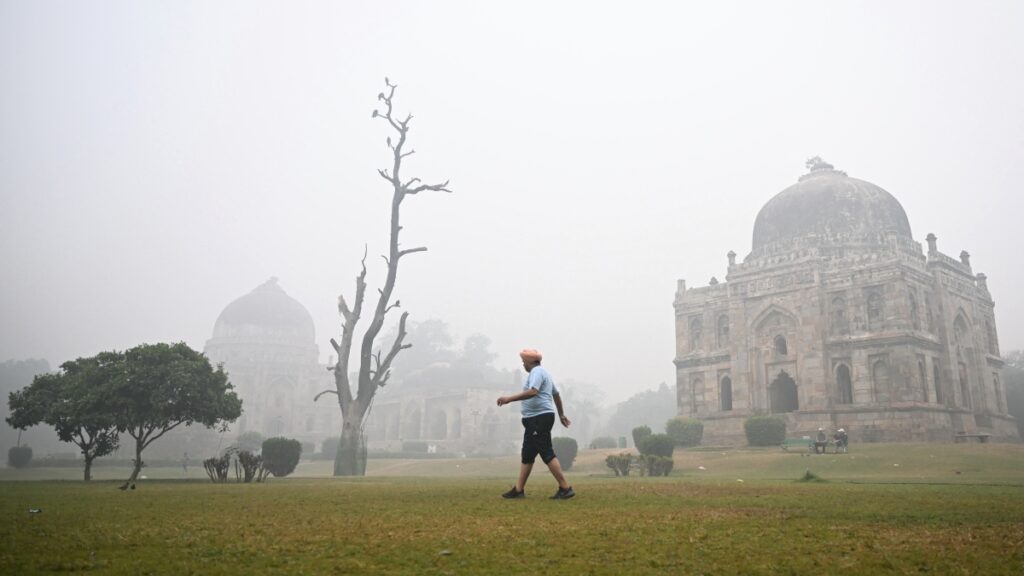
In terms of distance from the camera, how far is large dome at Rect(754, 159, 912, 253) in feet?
120

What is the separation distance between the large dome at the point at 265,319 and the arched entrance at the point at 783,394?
5004cm

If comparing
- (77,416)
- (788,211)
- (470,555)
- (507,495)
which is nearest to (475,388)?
(788,211)

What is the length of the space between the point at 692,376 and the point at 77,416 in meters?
30.6

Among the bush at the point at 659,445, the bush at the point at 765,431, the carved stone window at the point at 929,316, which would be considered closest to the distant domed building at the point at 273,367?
the bush at the point at 765,431

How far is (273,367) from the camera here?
6638cm

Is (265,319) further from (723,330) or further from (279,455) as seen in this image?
(279,455)

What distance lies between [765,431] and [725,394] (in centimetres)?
622

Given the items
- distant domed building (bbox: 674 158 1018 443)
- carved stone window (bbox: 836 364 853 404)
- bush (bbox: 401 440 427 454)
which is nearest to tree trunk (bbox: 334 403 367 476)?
distant domed building (bbox: 674 158 1018 443)

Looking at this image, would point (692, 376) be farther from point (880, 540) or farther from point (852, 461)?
point (880, 540)

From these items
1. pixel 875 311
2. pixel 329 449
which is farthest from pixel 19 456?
pixel 875 311

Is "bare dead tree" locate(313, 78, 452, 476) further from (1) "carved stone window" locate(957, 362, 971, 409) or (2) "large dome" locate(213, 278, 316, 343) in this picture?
(2) "large dome" locate(213, 278, 316, 343)

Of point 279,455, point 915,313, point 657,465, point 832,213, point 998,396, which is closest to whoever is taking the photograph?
point 657,465

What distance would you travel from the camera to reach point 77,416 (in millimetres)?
17172

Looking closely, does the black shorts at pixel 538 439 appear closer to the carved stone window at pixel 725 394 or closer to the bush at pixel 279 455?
the bush at pixel 279 455
